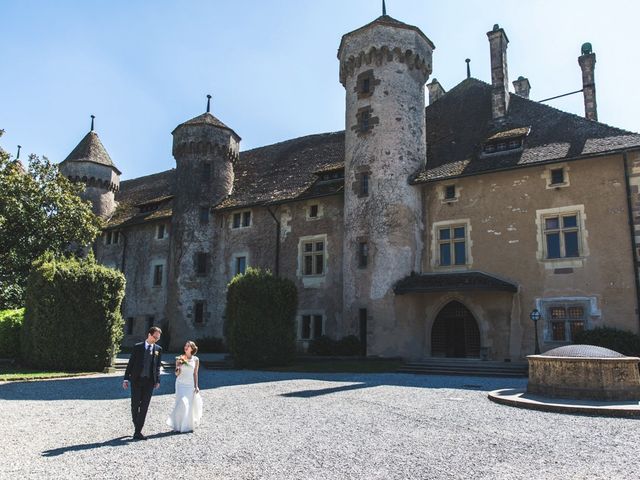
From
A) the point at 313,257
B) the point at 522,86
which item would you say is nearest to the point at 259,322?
the point at 313,257

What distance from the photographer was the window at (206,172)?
32.4 metres

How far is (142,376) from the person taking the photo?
8.45 m

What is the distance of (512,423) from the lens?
9.12 meters

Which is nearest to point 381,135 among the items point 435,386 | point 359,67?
point 359,67

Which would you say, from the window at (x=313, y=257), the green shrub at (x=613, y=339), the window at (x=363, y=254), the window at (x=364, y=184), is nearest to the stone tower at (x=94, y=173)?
the window at (x=313, y=257)

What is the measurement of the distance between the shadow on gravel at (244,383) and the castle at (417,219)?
5018 millimetres

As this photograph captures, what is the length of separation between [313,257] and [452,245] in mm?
7384

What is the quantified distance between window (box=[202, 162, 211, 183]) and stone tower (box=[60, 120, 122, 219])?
11.1 m

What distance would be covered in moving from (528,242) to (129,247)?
25654 millimetres

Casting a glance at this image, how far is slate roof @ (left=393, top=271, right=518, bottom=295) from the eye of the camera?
21.0m

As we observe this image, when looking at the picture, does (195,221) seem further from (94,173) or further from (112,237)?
(94,173)

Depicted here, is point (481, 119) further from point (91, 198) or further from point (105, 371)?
point (91, 198)

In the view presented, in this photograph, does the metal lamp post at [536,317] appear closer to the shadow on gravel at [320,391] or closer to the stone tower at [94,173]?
the shadow on gravel at [320,391]

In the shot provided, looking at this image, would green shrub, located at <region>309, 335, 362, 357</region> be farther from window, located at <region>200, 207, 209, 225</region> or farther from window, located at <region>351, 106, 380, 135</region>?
window, located at <region>200, 207, 209, 225</region>
